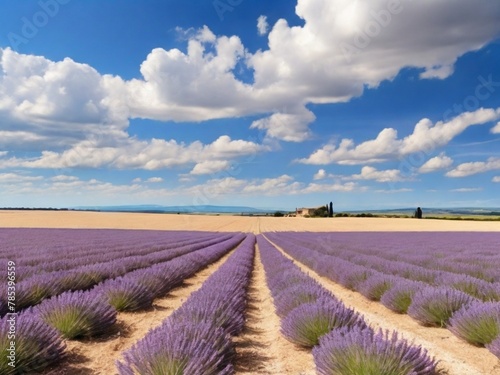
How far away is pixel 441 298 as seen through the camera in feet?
17.2

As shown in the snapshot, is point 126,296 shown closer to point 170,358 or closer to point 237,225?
point 170,358

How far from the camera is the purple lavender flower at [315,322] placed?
402 centimetres

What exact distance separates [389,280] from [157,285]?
4337mm

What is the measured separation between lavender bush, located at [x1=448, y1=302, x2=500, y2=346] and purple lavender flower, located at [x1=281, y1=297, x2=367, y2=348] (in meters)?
1.21

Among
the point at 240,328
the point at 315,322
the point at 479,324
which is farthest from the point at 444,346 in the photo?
the point at 240,328

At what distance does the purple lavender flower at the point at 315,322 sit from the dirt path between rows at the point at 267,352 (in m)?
0.13

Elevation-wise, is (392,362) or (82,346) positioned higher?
(392,362)

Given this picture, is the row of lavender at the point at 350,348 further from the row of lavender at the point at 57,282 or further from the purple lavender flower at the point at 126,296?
the row of lavender at the point at 57,282

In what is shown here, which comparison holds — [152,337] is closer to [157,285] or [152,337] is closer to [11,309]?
[11,309]

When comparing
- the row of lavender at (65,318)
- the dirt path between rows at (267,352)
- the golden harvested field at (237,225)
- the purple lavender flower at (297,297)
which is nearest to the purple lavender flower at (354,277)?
the dirt path between rows at (267,352)

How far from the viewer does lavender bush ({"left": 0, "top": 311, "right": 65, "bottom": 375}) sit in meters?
3.06

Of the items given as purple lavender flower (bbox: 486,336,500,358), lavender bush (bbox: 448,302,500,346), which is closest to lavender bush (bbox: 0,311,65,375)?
purple lavender flower (bbox: 486,336,500,358)

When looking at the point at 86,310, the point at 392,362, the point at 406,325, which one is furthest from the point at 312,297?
the point at 86,310

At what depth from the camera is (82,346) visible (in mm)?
4090
